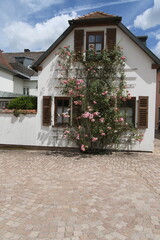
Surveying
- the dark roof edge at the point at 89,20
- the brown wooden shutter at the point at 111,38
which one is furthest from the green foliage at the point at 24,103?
the brown wooden shutter at the point at 111,38

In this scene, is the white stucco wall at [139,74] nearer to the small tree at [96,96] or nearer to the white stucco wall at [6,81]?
the small tree at [96,96]

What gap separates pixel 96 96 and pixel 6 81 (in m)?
12.9

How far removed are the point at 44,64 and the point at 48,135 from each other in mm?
3703

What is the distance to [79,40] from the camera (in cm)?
911

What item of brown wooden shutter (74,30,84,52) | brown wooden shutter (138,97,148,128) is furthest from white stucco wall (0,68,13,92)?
brown wooden shutter (138,97,148,128)

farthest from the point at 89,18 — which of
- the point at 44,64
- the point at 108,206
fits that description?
the point at 108,206

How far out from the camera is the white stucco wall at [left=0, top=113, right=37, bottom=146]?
31.7 ft

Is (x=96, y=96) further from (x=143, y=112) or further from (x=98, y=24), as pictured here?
(x=98, y=24)

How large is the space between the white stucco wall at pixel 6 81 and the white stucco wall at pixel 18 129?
8.84 m

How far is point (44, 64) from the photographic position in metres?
9.49

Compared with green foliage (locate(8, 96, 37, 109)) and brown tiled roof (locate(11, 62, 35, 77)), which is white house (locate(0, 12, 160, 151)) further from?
brown tiled roof (locate(11, 62, 35, 77))

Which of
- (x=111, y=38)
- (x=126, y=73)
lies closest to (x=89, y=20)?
(x=111, y=38)

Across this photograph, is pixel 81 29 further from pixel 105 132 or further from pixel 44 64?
pixel 105 132

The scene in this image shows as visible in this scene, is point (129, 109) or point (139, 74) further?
point (129, 109)
